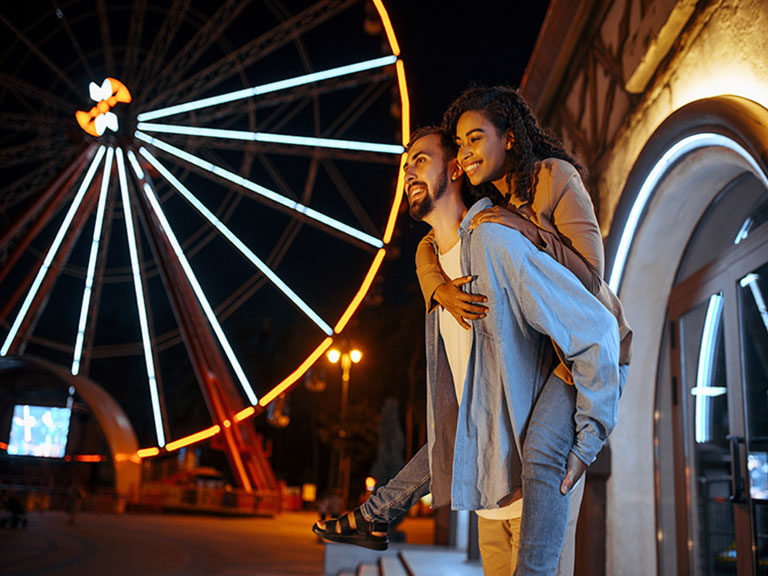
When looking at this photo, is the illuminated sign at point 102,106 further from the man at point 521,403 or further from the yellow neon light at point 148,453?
the man at point 521,403

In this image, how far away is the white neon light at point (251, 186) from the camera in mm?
10500

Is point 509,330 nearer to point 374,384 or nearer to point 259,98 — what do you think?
point 259,98

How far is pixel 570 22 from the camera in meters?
5.64

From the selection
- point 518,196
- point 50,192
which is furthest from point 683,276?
point 50,192

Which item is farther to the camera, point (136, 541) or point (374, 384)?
point (374, 384)

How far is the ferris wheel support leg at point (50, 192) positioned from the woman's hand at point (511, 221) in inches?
471

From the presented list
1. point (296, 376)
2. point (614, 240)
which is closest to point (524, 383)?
point (614, 240)

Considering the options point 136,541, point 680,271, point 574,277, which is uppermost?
point 680,271

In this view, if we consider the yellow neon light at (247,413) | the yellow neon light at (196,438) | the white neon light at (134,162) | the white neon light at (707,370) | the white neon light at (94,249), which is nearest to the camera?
the white neon light at (707,370)

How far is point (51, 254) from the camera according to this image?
A: 13180 mm

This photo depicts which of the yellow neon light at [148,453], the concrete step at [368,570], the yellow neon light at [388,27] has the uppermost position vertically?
the yellow neon light at [388,27]

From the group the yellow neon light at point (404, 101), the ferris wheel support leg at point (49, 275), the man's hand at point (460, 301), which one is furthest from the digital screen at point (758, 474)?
the ferris wheel support leg at point (49, 275)

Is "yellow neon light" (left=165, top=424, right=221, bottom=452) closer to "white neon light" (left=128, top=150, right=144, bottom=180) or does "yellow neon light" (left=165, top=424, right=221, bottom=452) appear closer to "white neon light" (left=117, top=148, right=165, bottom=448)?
"white neon light" (left=117, top=148, right=165, bottom=448)

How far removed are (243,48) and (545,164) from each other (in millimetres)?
10981
